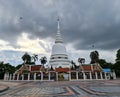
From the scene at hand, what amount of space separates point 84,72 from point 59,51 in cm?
2022

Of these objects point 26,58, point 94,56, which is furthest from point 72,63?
point 26,58

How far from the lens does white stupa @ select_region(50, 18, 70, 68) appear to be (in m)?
65.1

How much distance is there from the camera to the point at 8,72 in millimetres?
54750

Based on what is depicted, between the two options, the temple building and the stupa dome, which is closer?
the temple building

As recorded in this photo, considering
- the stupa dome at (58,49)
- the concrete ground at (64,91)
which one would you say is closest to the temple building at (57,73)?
the stupa dome at (58,49)

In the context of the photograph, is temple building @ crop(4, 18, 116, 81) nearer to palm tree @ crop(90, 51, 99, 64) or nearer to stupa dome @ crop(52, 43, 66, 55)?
stupa dome @ crop(52, 43, 66, 55)

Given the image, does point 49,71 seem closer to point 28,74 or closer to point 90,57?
point 28,74

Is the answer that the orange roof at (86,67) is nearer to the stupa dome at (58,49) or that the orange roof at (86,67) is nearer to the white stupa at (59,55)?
the white stupa at (59,55)

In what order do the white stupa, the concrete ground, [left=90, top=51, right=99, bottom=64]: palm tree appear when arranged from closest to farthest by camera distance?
1. the concrete ground
2. the white stupa
3. [left=90, top=51, right=99, bottom=64]: palm tree

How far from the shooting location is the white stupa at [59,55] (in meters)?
65.1

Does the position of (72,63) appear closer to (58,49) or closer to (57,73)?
(58,49)

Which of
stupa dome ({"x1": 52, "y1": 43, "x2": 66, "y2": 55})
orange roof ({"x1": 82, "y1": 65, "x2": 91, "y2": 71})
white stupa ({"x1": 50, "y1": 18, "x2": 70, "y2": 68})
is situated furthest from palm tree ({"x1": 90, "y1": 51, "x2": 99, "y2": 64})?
orange roof ({"x1": 82, "y1": 65, "x2": 91, "y2": 71})

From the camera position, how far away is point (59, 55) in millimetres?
67312

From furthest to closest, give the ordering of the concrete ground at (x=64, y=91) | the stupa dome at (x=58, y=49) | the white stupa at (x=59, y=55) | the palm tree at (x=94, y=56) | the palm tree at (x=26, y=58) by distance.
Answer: the palm tree at (x=26, y=58), the palm tree at (x=94, y=56), the stupa dome at (x=58, y=49), the white stupa at (x=59, y=55), the concrete ground at (x=64, y=91)
